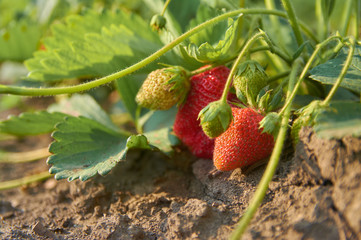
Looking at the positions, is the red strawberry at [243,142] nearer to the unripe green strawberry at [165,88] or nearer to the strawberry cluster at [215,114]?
the strawberry cluster at [215,114]

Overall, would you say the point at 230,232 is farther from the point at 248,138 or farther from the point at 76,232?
the point at 76,232

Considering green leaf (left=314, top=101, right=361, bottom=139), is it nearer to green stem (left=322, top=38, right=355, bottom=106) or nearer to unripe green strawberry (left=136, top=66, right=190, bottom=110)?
green stem (left=322, top=38, right=355, bottom=106)

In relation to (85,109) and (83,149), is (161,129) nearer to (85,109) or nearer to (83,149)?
(83,149)

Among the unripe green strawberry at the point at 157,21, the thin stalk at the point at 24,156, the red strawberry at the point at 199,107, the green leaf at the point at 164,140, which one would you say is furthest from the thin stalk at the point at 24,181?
the unripe green strawberry at the point at 157,21

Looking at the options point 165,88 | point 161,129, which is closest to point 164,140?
point 161,129

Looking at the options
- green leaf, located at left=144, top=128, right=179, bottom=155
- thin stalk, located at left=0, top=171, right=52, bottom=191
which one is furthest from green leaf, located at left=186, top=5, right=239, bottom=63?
thin stalk, located at left=0, top=171, right=52, bottom=191

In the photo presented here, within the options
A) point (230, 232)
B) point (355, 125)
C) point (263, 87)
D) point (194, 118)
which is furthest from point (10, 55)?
point (355, 125)
